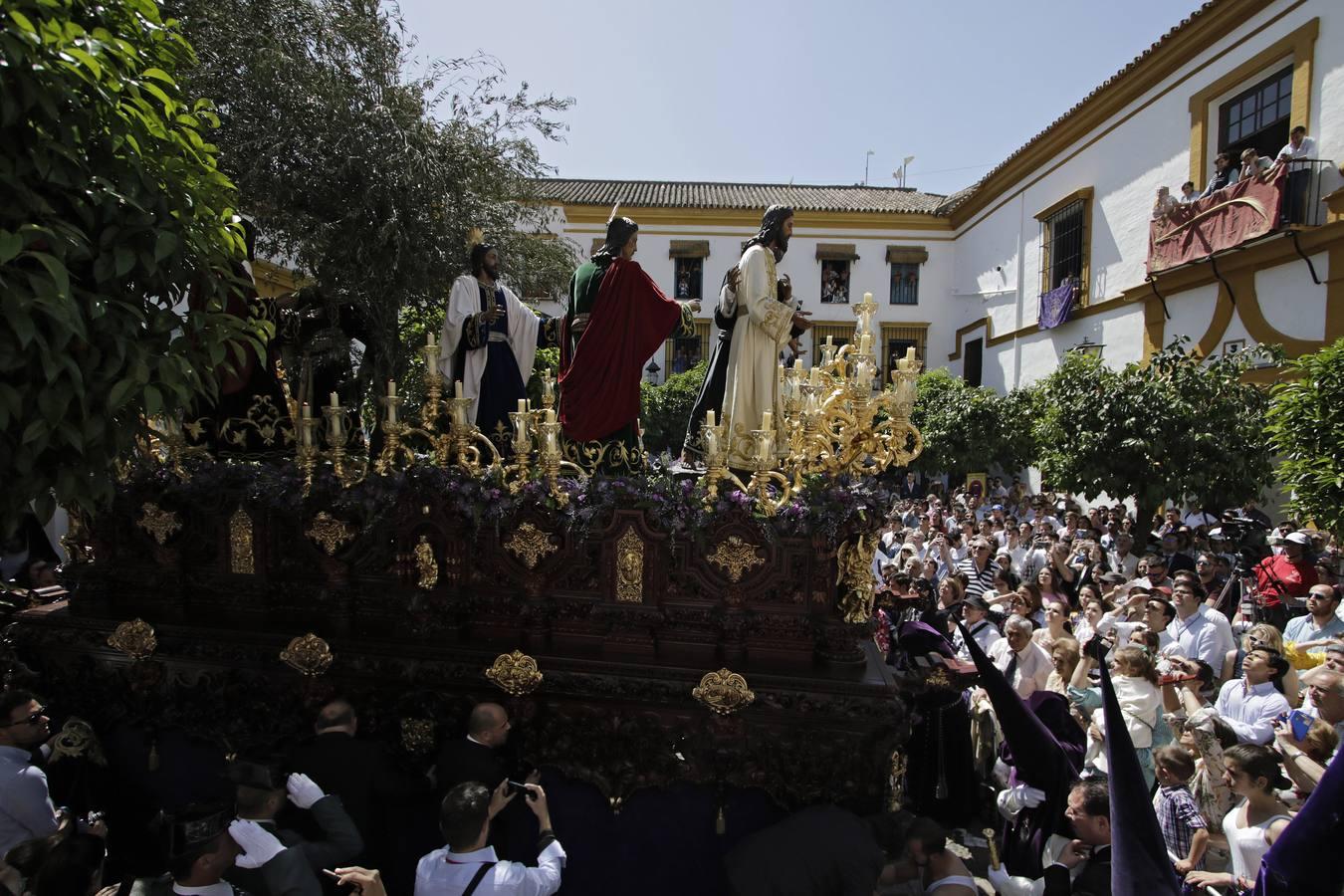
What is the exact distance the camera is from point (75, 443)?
8.39 feet

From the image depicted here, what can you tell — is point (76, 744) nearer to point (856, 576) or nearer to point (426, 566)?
point (426, 566)

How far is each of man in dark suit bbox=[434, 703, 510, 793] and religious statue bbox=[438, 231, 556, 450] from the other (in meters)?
2.09

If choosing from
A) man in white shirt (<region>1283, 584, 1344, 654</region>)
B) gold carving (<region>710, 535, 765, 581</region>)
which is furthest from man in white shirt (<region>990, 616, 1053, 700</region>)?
gold carving (<region>710, 535, 765, 581</region>)

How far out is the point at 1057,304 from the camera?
2164 centimetres

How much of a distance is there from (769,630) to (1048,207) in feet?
73.1

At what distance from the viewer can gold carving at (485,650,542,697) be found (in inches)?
169

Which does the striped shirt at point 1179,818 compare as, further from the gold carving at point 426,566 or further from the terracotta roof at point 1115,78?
the terracotta roof at point 1115,78

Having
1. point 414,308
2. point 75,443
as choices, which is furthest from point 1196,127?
point 75,443

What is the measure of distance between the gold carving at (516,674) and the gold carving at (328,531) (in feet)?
4.43

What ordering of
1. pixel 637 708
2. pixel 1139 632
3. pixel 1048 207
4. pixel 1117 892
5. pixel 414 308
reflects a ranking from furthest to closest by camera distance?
pixel 1048 207
pixel 414 308
pixel 1139 632
pixel 637 708
pixel 1117 892

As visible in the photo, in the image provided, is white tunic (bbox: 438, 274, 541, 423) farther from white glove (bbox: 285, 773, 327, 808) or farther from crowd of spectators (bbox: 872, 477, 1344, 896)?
crowd of spectators (bbox: 872, 477, 1344, 896)

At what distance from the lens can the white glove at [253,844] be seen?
10.5ft

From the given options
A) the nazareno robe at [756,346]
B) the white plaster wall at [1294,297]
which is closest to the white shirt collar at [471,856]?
the nazareno robe at [756,346]

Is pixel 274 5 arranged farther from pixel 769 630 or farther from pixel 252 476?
pixel 769 630
